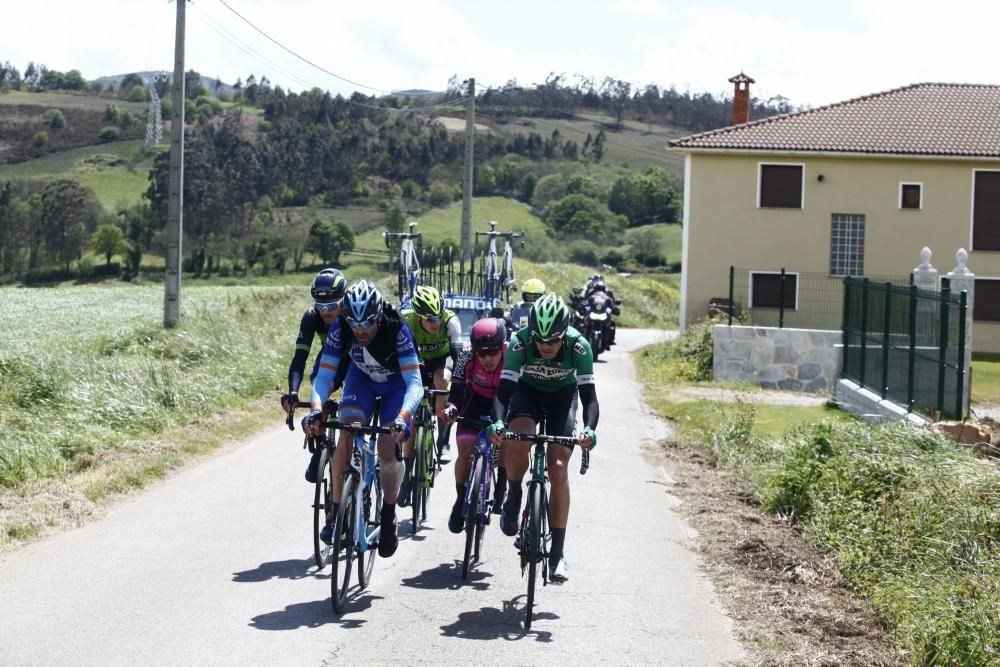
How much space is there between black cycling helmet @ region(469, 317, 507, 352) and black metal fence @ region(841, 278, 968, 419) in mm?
8081

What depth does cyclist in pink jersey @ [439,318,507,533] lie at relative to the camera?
877cm

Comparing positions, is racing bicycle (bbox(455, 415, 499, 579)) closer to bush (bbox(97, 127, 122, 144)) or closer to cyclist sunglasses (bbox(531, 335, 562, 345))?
cyclist sunglasses (bbox(531, 335, 562, 345))

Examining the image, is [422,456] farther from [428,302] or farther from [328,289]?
[328,289]

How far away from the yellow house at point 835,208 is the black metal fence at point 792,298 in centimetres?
15

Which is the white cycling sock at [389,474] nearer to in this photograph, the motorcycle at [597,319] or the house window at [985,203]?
the motorcycle at [597,319]

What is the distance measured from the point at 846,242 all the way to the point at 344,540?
33.1 meters

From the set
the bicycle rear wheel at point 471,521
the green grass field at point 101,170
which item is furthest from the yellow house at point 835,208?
the green grass field at point 101,170

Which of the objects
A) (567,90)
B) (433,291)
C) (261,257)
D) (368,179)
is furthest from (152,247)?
(567,90)

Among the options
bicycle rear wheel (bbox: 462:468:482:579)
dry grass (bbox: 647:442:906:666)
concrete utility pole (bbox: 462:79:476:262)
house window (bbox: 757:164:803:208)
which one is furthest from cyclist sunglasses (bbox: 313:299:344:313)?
house window (bbox: 757:164:803:208)

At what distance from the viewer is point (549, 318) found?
764 cm

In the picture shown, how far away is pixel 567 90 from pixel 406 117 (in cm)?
3807

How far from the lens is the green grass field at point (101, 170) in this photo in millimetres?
102625

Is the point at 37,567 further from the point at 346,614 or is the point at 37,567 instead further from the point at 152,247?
the point at 152,247

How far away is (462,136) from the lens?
129 m
